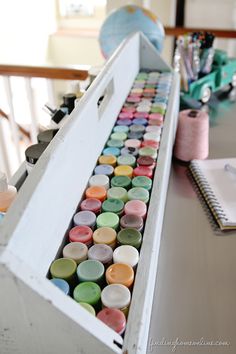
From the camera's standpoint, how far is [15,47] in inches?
128

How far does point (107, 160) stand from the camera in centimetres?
61

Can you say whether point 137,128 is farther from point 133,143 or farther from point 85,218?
point 85,218

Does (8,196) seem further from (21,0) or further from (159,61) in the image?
(21,0)

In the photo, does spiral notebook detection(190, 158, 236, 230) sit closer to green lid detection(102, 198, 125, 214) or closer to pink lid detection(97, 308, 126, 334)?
green lid detection(102, 198, 125, 214)

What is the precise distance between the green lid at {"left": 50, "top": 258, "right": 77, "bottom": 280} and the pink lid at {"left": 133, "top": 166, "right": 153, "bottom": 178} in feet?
0.71

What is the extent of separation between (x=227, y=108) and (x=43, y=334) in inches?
37.2

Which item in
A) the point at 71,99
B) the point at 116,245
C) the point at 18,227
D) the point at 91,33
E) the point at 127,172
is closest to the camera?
the point at 18,227

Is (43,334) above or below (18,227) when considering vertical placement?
below

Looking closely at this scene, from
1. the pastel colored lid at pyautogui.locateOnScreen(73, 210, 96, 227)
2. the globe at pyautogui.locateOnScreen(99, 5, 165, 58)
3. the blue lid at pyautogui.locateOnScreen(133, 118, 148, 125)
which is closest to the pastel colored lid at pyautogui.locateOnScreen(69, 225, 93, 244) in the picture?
the pastel colored lid at pyautogui.locateOnScreen(73, 210, 96, 227)

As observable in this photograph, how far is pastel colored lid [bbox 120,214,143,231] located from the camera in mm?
470

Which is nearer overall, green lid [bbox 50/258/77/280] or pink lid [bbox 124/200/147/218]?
green lid [bbox 50/258/77/280]

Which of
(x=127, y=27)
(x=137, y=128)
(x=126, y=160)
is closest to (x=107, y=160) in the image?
(x=126, y=160)

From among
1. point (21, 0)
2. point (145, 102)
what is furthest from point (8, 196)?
point (21, 0)

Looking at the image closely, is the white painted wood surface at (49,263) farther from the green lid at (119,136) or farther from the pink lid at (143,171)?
the green lid at (119,136)
